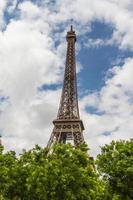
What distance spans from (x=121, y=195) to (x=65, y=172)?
5.53 m

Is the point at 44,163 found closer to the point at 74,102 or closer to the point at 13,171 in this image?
the point at 13,171

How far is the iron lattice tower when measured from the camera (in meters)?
94.9

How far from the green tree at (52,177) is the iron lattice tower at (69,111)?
43307mm

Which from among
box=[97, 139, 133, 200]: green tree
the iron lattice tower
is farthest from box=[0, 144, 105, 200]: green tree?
the iron lattice tower

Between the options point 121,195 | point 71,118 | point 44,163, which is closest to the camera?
point 121,195

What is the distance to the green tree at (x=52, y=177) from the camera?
4278cm

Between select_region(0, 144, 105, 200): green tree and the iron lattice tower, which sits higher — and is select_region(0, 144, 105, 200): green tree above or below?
below

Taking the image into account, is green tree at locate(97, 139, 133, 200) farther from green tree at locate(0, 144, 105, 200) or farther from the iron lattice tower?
the iron lattice tower

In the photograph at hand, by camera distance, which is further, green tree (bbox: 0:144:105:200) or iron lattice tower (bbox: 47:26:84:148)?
iron lattice tower (bbox: 47:26:84:148)

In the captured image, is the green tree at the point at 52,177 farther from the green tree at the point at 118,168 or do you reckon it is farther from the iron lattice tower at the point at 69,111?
the iron lattice tower at the point at 69,111

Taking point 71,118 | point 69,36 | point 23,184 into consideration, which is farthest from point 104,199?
point 69,36

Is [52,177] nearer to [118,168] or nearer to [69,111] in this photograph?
[118,168]

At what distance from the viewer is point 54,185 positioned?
4250cm

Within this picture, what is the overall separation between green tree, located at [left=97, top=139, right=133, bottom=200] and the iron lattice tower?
4780cm
